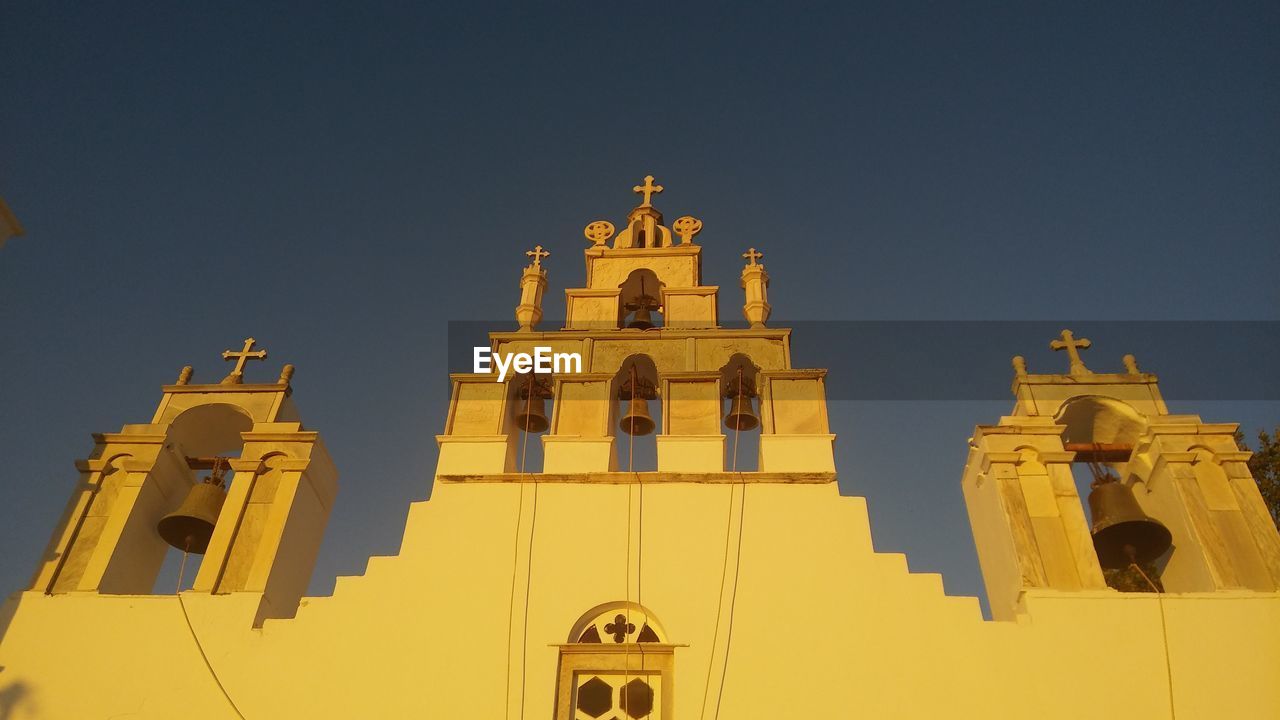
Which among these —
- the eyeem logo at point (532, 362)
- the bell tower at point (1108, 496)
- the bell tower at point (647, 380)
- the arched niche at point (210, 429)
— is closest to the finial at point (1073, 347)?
the bell tower at point (1108, 496)

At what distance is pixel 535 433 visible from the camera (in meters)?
10.3

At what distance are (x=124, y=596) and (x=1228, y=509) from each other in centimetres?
960

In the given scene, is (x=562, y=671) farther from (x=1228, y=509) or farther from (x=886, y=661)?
(x=1228, y=509)

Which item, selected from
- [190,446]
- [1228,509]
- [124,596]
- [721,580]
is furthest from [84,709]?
[1228,509]

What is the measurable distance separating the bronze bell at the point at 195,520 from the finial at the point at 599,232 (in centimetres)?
497

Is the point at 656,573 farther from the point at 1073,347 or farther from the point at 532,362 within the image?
the point at 1073,347

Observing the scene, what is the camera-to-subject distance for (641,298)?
463 inches

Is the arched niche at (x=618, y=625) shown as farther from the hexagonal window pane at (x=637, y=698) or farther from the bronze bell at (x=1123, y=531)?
the bronze bell at (x=1123, y=531)

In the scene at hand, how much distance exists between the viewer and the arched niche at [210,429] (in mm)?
10273

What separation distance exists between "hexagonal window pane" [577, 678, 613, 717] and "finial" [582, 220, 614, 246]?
561cm

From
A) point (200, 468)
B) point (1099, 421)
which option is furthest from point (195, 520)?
point (1099, 421)

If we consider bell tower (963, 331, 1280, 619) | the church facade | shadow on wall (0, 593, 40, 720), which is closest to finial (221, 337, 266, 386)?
the church facade

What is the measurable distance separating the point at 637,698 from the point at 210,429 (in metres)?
5.66

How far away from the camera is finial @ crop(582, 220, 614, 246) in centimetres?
1198
